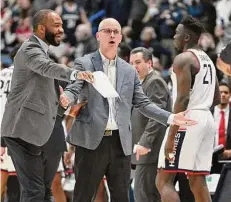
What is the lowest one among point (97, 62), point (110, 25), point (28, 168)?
point (28, 168)

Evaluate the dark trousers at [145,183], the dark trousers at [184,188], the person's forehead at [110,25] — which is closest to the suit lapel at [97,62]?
the person's forehead at [110,25]

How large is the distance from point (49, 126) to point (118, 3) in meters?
10.8

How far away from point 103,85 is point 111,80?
643 mm

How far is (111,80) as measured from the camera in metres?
7.86

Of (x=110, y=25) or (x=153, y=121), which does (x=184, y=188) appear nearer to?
(x=153, y=121)

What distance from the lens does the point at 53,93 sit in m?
7.83

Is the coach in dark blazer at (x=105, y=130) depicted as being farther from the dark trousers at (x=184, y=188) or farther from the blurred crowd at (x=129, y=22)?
the blurred crowd at (x=129, y=22)

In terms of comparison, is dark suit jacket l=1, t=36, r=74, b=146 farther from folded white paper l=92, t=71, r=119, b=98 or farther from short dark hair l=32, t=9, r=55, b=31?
folded white paper l=92, t=71, r=119, b=98

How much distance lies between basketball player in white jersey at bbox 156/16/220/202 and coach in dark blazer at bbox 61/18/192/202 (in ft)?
1.46

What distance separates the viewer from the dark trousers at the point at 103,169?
7617 mm

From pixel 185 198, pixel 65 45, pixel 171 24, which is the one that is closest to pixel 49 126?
pixel 185 198

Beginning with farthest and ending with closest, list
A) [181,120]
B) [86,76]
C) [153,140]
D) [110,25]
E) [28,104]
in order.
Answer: [153,140] → [110,25] → [28,104] → [181,120] → [86,76]

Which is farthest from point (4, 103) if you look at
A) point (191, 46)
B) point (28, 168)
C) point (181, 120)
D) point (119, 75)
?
point (181, 120)

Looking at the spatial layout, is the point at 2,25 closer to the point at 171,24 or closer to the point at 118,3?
the point at 118,3
